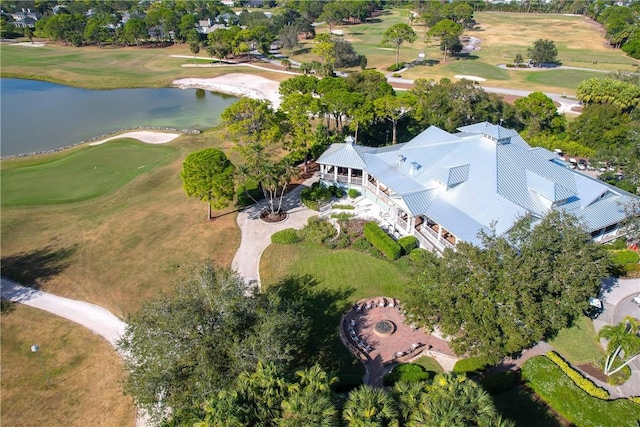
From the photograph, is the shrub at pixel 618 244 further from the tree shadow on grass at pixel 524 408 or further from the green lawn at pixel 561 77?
the green lawn at pixel 561 77

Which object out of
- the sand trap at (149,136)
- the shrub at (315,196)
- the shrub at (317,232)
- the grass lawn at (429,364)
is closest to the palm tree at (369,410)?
the grass lawn at (429,364)

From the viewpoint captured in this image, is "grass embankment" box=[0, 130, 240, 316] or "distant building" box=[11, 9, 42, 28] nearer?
"grass embankment" box=[0, 130, 240, 316]

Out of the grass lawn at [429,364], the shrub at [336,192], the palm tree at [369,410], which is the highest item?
the palm tree at [369,410]

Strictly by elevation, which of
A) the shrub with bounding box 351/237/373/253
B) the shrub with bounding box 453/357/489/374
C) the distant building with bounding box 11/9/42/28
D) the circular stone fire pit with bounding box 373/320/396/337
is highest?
the distant building with bounding box 11/9/42/28

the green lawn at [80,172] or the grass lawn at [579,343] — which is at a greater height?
the green lawn at [80,172]

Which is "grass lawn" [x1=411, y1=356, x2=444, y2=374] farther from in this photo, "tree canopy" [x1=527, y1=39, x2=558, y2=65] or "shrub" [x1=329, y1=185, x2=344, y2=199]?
"tree canopy" [x1=527, y1=39, x2=558, y2=65]

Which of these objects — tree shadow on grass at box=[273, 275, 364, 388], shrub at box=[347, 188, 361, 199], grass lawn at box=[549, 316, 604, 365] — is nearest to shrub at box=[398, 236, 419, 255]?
tree shadow on grass at box=[273, 275, 364, 388]

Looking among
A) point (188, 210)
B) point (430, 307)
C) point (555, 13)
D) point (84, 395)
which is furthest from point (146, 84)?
point (555, 13)

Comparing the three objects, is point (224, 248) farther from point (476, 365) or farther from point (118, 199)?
point (476, 365)
